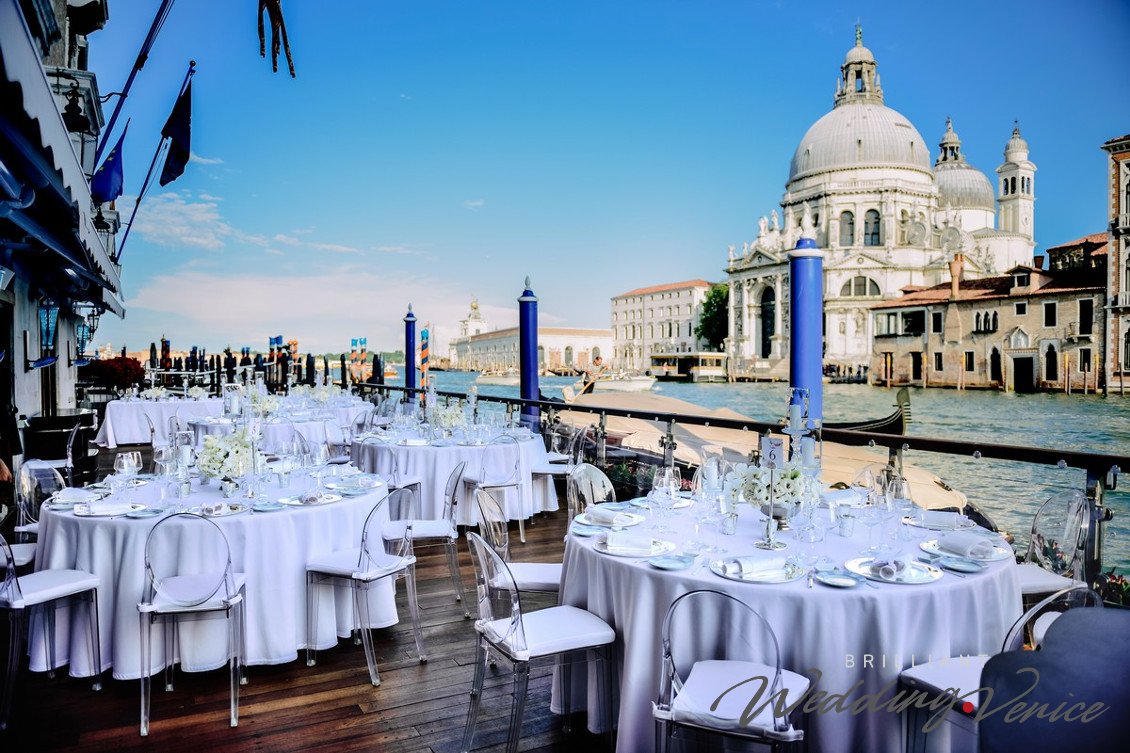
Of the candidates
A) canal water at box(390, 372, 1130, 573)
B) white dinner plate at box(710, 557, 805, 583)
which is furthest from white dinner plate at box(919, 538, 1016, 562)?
canal water at box(390, 372, 1130, 573)

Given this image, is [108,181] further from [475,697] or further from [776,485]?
[776,485]

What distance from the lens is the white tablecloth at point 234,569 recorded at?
135 inches

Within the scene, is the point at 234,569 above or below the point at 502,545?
below

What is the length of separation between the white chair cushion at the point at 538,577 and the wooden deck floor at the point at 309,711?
53 centimetres

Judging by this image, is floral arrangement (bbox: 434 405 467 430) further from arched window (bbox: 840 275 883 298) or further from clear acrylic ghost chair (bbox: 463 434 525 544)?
arched window (bbox: 840 275 883 298)

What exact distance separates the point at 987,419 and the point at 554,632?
5022 centimetres

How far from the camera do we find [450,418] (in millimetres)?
7203

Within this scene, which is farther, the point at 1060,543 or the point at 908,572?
Result: the point at 1060,543

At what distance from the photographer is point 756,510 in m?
3.65

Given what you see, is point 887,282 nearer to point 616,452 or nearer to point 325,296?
point 325,296

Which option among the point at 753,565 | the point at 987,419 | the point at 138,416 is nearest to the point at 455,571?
the point at 753,565

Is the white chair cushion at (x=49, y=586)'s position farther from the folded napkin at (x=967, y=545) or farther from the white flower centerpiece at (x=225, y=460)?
the folded napkin at (x=967, y=545)

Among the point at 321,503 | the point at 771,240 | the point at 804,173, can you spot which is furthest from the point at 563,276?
the point at 321,503

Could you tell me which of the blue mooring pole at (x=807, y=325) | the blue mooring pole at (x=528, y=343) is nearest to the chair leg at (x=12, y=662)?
the blue mooring pole at (x=807, y=325)
